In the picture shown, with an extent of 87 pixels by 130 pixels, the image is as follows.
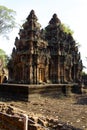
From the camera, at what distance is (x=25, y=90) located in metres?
16.6

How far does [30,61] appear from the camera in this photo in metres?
19.1

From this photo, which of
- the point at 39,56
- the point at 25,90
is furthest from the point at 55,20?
the point at 25,90

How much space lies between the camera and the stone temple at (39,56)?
19.3 meters

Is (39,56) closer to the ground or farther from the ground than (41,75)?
farther from the ground

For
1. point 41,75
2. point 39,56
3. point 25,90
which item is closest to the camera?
point 25,90

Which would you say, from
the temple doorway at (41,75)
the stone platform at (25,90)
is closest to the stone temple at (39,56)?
the temple doorway at (41,75)

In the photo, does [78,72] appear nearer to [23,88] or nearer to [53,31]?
[53,31]

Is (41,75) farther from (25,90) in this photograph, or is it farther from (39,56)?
(25,90)

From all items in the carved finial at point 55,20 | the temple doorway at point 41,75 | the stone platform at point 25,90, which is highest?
the carved finial at point 55,20

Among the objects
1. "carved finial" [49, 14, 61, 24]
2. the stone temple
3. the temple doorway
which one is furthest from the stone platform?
"carved finial" [49, 14, 61, 24]

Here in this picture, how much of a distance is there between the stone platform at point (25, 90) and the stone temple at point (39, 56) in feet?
4.37

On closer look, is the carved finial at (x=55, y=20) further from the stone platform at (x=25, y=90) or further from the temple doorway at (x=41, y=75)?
the stone platform at (x=25, y=90)

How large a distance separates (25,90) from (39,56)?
4344 mm

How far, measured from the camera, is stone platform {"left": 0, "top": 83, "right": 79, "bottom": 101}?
16556 mm
